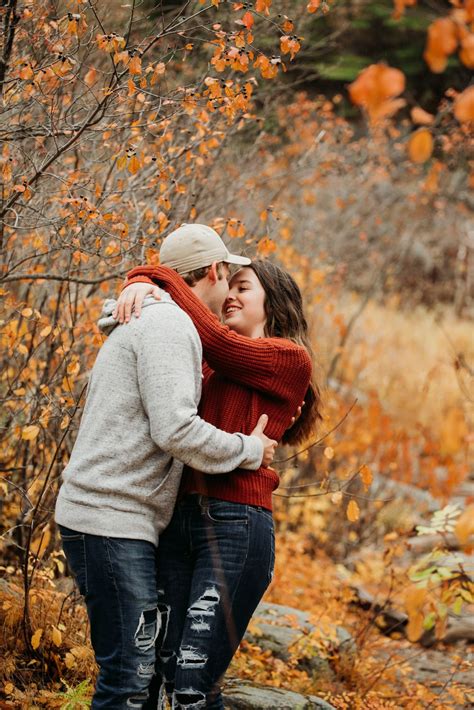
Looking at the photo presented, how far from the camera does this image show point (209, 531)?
2646mm

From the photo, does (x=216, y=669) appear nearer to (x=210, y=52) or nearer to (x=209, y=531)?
(x=209, y=531)

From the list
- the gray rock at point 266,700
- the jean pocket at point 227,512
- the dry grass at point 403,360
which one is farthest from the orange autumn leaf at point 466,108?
the dry grass at point 403,360

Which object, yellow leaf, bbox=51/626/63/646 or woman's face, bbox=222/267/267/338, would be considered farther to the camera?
yellow leaf, bbox=51/626/63/646

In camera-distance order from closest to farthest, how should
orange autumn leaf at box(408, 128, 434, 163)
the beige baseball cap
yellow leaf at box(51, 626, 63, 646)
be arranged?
orange autumn leaf at box(408, 128, 434, 163), the beige baseball cap, yellow leaf at box(51, 626, 63, 646)

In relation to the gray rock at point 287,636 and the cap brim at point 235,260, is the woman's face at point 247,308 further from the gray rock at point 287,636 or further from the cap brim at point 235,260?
the gray rock at point 287,636

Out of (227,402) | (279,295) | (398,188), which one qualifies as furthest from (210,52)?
(398,188)

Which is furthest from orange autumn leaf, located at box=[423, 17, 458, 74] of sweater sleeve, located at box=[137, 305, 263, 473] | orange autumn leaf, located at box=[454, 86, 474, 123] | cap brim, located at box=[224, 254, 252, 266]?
cap brim, located at box=[224, 254, 252, 266]

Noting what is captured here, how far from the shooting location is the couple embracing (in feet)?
8.14

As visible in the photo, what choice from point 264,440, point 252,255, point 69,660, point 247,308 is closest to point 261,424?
point 264,440

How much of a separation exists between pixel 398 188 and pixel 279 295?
1214 centimetres

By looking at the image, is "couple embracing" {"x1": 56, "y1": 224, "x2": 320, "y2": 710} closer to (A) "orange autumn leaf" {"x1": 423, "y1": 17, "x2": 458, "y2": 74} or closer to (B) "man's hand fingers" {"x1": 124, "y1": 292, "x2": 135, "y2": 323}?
(B) "man's hand fingers" {"x1": 124, "y1": 292, "x2": 135, "y2": 323}

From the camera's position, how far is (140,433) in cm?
253

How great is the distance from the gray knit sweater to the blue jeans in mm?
149

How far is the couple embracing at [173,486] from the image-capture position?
2480mm
